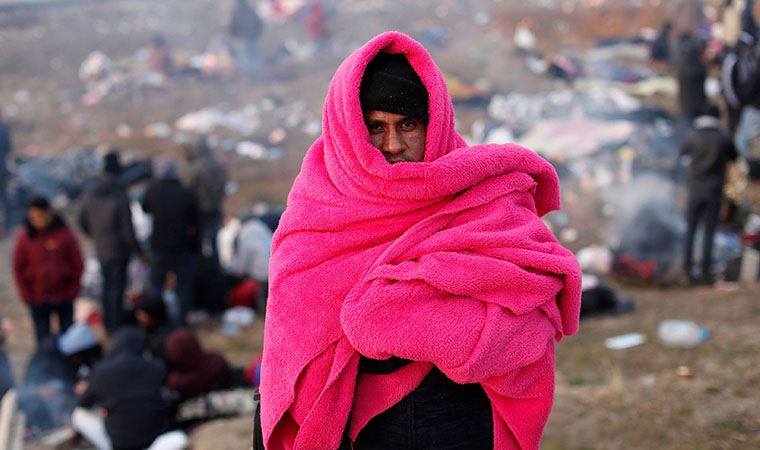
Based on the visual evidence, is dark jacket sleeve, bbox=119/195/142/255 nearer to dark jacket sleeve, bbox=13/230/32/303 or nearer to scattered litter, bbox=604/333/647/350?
dark jacket sleeve, bbox=13/230/32/303

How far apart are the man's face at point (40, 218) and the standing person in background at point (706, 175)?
578 centimetres

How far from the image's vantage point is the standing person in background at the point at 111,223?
23.6 feet

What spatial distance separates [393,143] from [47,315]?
5918 millimetres

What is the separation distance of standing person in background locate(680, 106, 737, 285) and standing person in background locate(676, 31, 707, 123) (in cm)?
313

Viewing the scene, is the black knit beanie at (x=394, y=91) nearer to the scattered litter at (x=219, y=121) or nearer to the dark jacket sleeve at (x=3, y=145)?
the dark jacket sleeve at (x=3, y=145)

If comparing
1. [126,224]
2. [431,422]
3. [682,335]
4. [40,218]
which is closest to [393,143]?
[431,422]

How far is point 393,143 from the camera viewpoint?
1.90 meters

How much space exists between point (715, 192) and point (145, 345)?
5323 millimetres

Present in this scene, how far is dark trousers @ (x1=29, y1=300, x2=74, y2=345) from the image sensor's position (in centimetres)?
692

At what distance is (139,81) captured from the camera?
51.6 feet

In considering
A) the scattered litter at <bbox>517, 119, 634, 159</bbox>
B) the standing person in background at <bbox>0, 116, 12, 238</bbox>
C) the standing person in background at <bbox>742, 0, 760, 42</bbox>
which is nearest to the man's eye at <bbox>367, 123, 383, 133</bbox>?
the scattered litter at <bbox>517, 119, 634, 159</bbox>

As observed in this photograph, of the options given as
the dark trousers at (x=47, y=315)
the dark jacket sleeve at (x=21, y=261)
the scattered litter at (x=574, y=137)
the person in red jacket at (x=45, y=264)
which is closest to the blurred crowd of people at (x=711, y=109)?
the scattered litter at (x=574, y=137)

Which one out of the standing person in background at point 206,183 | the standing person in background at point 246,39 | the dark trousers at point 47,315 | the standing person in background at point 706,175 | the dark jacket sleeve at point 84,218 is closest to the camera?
the dark trousers at point 47,315

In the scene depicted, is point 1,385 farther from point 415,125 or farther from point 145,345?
point 415,125
